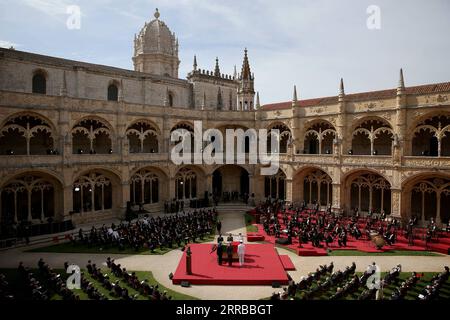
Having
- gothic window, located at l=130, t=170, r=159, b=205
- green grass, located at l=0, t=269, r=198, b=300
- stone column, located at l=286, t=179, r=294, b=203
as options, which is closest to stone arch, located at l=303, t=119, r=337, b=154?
stone column, located at l=286, t=179, r=294, b=203

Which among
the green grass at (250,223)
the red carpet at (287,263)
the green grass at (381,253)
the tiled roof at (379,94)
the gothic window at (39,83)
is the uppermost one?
the gothic window at (39,83)

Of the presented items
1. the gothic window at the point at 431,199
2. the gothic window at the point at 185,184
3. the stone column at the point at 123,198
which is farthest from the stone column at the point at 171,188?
the gothic window at the point at 431,199

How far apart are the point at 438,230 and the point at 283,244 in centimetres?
1241

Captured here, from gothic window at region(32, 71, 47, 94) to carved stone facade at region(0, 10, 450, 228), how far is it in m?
0.09

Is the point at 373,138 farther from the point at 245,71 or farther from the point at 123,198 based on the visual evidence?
the point at 123,198

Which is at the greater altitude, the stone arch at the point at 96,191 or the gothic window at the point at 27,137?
the gothic window at the point at 27,137

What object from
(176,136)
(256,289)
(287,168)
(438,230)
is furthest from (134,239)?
(438,230)

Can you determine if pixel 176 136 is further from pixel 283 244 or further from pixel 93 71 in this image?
pixel 283 244

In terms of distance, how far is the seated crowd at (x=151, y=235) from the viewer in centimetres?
2344

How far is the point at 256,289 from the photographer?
16.8m

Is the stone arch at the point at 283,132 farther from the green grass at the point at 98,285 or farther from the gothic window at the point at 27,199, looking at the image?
the gothic window at the point at 27,199

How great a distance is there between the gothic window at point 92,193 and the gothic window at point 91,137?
8.82ft

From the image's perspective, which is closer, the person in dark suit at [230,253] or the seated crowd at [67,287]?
the seated crowd at [67,287]

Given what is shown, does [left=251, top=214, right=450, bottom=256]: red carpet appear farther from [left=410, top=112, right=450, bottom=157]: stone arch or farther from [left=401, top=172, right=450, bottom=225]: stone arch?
[left=410, top=112, right=450, bottom=157]: stone arch
